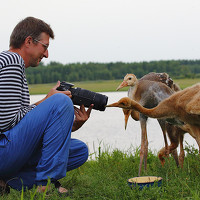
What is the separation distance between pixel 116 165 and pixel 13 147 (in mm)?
1970

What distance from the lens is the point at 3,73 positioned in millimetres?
2705

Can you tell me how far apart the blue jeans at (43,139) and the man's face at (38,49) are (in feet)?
1.31

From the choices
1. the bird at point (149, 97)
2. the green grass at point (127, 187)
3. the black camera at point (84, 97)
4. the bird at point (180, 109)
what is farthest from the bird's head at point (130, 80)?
the black camera at point (84, 97)

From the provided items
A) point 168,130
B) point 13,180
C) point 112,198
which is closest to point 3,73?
point 13,180

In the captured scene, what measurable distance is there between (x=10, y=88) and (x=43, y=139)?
55 cm

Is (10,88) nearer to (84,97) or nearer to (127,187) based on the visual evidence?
(84,97)

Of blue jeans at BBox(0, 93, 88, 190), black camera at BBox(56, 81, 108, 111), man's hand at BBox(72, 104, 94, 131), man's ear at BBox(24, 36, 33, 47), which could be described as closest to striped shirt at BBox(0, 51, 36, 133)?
blue jeans at BBox(0, 93, 88, 190)

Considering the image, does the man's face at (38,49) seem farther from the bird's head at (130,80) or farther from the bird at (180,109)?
the bird's head at (130,80)

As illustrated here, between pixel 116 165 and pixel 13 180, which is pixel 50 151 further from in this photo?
pixel 116 165

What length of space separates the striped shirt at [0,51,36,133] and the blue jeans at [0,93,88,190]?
3.5 inches

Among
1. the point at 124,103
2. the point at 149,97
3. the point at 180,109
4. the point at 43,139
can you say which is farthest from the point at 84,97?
the point at 149,97

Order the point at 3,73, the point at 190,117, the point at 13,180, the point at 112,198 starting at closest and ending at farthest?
the point at 3,73 < the point at 112,198 < the point at 13,180 < the point at 190,117

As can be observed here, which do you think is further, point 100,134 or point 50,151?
point 100,134

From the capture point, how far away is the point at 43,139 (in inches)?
117
